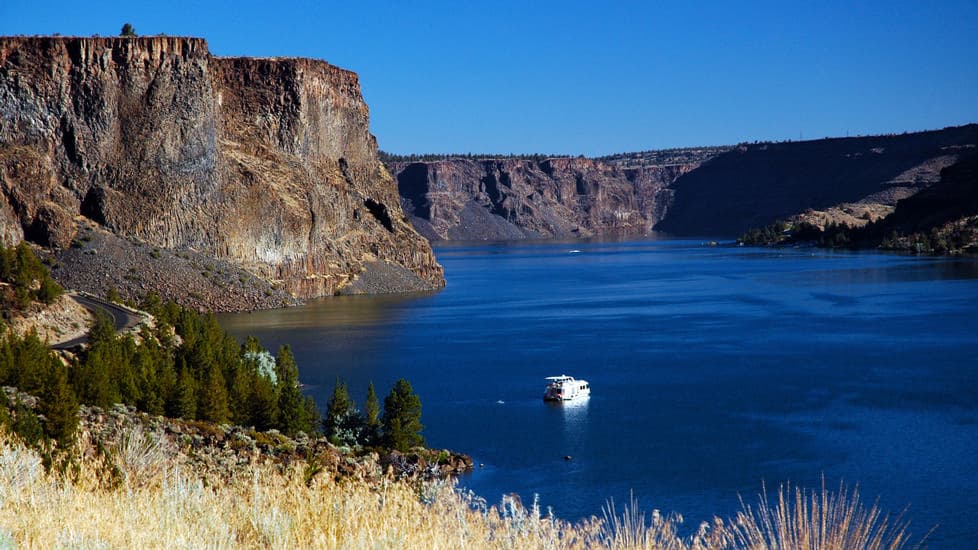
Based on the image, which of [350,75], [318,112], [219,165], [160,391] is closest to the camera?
[160,391]

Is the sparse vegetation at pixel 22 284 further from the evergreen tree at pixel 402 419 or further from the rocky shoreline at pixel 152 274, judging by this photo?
the rocky shoreline at pixel 152 274

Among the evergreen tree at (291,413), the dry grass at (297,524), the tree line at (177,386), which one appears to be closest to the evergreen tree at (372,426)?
the tree line at (177,386)

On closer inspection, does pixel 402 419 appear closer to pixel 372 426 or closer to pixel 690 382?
pixel 372 426

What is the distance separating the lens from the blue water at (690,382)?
30.6 meters

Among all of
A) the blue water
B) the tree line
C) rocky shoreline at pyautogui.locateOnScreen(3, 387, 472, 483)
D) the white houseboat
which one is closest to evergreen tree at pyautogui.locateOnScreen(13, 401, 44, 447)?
rocky shoreline at pyautogui.locateOnScreen(3, 387, 472, 483)

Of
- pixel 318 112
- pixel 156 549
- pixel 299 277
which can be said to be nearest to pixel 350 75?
pixel 318 112

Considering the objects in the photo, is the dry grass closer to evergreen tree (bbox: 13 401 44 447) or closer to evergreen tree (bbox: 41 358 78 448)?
evergreen tree (bbox: 13 401 44 447)

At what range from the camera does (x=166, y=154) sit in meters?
80.6

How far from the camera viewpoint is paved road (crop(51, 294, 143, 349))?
3974 cm

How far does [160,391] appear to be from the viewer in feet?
107

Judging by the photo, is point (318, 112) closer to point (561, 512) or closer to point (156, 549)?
point (561, 512)

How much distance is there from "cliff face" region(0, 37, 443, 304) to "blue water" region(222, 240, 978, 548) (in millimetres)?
7640

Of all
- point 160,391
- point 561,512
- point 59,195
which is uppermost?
point 59,195

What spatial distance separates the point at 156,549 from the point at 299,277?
277ft
